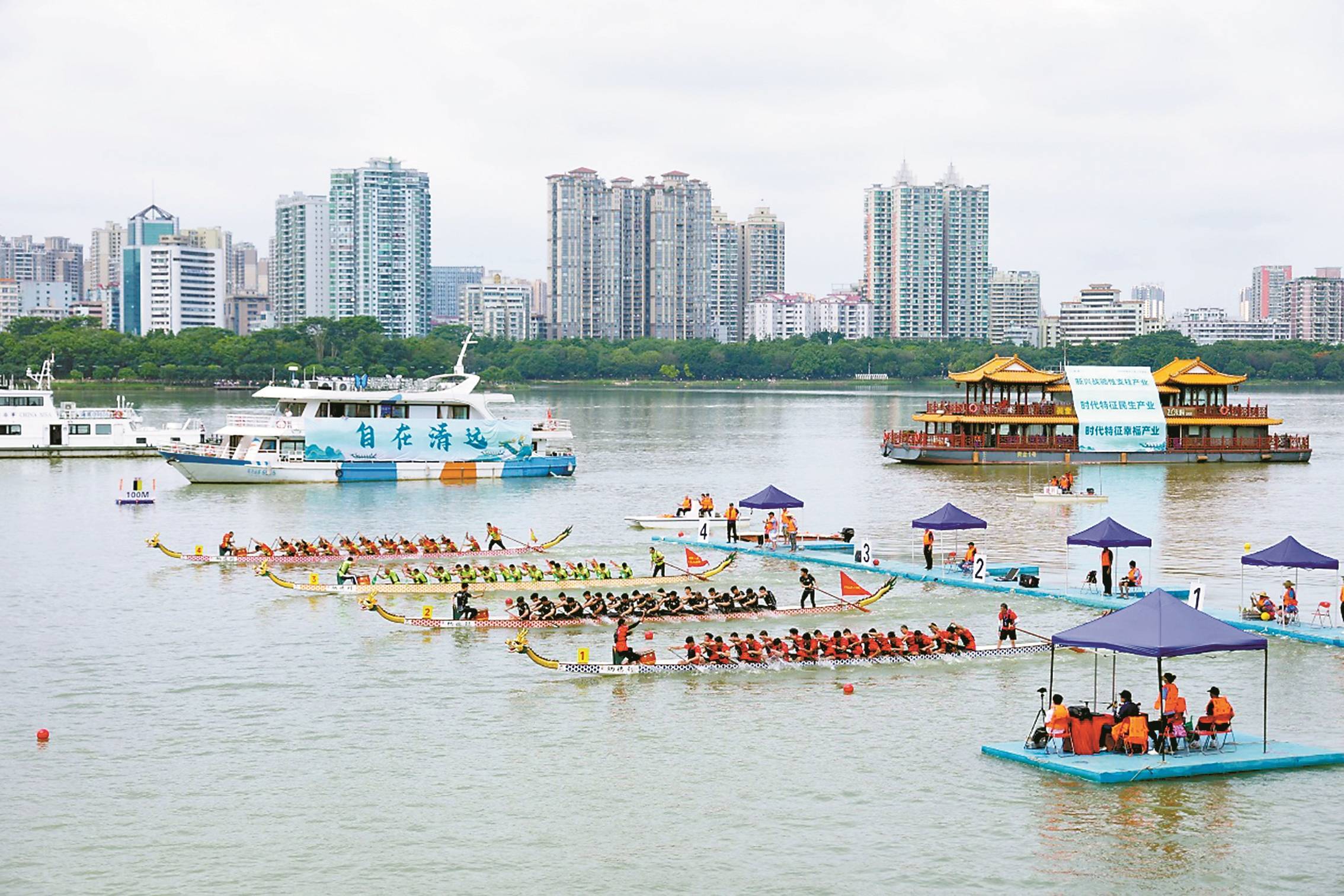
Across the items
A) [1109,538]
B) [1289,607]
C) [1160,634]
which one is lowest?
[1289,607]

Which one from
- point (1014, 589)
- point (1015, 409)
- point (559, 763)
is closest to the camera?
point (559, 763)

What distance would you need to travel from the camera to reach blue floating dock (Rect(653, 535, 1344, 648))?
120ft

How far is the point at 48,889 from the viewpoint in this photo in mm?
22250

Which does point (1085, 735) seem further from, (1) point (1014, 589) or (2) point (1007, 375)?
(2) point (1007, 375)

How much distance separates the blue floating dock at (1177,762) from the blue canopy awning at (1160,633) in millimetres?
1690

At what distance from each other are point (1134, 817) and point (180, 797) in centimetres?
1509

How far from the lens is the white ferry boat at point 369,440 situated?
3027 inches

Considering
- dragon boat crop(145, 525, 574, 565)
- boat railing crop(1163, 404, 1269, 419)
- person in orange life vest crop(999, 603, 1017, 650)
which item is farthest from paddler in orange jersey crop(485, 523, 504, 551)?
boat railing crop(1163, 404, 1269, 419)

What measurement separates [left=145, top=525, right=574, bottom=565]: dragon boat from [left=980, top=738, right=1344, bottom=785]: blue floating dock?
1099 inches

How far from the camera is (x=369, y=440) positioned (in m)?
78.6

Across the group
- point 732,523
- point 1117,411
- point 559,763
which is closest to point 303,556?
point 732,523

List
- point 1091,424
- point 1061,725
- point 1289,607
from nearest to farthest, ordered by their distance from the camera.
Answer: point 1061,725 < point 1289,607 < point 1091,424

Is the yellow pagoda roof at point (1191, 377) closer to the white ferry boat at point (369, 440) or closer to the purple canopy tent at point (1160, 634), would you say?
the white ferry boat at point (369, 440)

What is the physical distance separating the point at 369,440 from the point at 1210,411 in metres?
49.5
